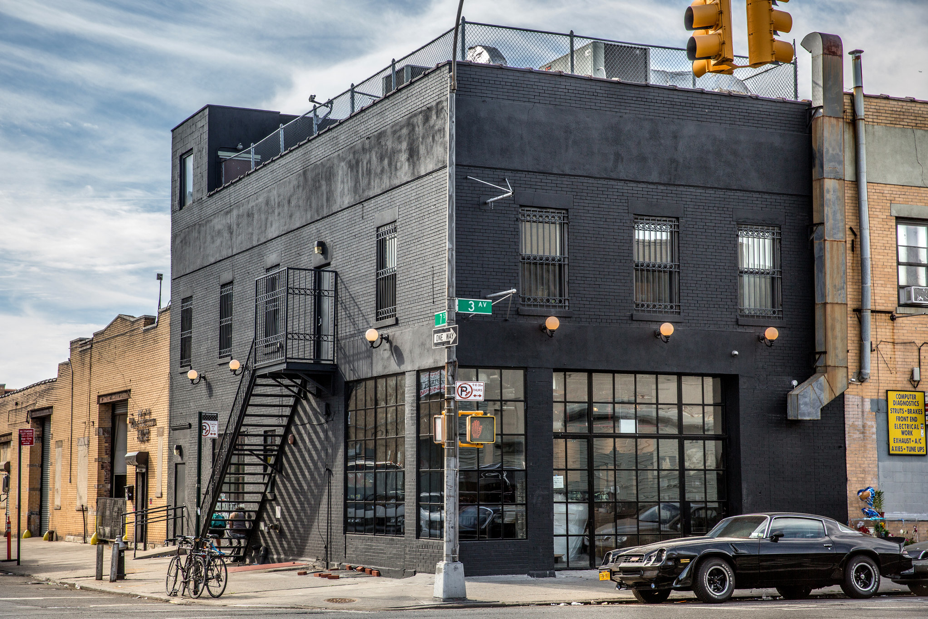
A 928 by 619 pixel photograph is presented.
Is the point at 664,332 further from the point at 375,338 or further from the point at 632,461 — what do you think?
the point at 375,338

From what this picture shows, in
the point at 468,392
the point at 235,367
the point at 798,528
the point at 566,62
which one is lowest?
the point at 798,528

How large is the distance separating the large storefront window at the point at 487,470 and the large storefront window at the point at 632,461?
2.69 feet

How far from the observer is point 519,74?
2000 cm

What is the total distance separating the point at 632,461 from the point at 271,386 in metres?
8.56

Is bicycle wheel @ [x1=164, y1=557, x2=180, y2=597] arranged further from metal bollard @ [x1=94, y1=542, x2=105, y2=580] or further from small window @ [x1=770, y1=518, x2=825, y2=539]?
small window @ [x1=770, y1=518, x2=825, y2=539]

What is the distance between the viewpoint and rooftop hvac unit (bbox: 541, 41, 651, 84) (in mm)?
20797

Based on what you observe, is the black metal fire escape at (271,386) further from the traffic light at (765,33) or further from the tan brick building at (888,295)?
the traffic light at (765,33)

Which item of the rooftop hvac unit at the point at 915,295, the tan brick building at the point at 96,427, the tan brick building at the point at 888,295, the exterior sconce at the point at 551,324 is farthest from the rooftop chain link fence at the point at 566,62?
the tan brick building at the point at 96,427

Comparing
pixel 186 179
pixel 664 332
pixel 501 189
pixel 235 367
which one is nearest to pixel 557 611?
pixel 664 332

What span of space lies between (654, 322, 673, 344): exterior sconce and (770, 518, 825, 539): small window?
15.5 feet

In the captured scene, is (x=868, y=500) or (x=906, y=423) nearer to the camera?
(x=868, y=500)

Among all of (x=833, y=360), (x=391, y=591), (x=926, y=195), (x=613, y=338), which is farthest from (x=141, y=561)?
(x=926, y=195)

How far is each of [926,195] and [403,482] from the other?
41.4 feet

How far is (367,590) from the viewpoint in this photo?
18125mm
